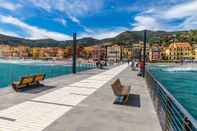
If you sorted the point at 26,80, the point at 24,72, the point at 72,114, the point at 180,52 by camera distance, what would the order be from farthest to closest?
the point at 180,52 < the point at 24,72 < the point at 26,80 < the point at 72,114

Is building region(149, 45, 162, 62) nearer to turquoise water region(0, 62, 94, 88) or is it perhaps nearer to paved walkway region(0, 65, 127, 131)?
turquoise water region(0, 62, 94, 88)

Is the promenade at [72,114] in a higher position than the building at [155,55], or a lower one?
lower

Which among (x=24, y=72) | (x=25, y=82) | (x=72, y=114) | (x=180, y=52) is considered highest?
(x=180, y=52)

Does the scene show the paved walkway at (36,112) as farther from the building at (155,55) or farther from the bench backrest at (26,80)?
the building at (155,55)

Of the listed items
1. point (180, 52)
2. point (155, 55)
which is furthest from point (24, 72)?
point (180, 52)

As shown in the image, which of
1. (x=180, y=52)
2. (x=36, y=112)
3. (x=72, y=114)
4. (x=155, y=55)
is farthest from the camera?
(x=155, y=55)

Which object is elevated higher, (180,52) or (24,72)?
(180,52)

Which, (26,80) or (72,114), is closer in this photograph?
(72,114)

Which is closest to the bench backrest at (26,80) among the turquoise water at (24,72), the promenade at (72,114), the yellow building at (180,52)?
the promenade at (72,114)

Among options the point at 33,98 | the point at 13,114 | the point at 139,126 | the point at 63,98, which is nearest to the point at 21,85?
the point at 33,98

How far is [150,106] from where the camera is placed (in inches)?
301

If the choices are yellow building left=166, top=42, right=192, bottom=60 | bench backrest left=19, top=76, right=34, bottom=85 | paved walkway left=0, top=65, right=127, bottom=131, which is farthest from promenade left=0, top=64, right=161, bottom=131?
yellow building left=166, top=42, right=192, bottom=60

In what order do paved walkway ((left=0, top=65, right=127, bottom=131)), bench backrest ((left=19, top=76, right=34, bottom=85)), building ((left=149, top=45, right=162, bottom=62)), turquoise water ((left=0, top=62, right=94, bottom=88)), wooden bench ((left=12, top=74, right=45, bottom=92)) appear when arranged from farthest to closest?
building ((left=149, top=45, right=162, bottom=62)) → turquoise water ((left=0, top=62, right=94, bottom=88)) → bench backrest ((left=19, top=76, right=34, bottom=85)) → wooden bench ((left=12, top=74, right=45, bottom=92)) → paved walkway ((left=0, top=65, right=127, bottom=131))

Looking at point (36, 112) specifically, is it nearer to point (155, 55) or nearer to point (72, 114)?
point (72, 114)
